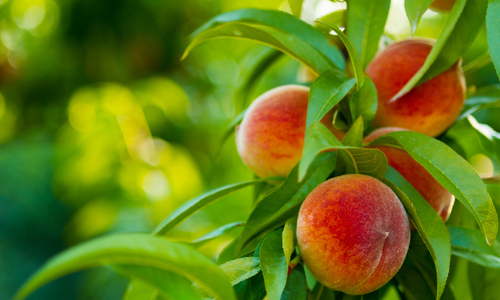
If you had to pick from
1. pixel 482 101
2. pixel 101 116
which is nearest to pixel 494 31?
pixel 482 101

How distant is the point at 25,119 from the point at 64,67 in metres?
0.31

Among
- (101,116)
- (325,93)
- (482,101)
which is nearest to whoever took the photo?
(325,93)

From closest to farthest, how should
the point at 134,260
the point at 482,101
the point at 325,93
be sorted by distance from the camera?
the point at 134,260
the point at 325,93
the point at 482,101

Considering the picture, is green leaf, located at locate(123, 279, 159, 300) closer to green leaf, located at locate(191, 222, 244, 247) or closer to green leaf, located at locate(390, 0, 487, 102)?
green leaf, located at locate(191, 222, 244, 247)

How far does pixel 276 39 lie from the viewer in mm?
300

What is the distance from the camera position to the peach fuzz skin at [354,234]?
0.24 meters

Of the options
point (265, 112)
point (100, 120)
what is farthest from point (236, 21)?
point (100, 120)

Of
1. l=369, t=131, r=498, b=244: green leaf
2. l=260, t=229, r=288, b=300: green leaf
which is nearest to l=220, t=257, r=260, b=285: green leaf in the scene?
l=260, t=229, r=288, b=300: green leaf

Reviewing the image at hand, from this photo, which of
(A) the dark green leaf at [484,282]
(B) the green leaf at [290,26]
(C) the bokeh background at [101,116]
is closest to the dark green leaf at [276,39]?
(B) the green leaf at [290,26]

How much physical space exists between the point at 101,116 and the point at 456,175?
1044 mm

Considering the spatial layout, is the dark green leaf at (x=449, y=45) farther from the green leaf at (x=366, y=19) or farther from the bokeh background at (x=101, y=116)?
the bokeh background at (x=101, y=116)

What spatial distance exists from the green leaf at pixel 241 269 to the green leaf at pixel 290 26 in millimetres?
171

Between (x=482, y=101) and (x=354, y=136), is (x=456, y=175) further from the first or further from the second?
(x=482, y=101)

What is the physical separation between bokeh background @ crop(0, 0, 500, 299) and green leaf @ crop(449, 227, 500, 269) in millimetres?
783
